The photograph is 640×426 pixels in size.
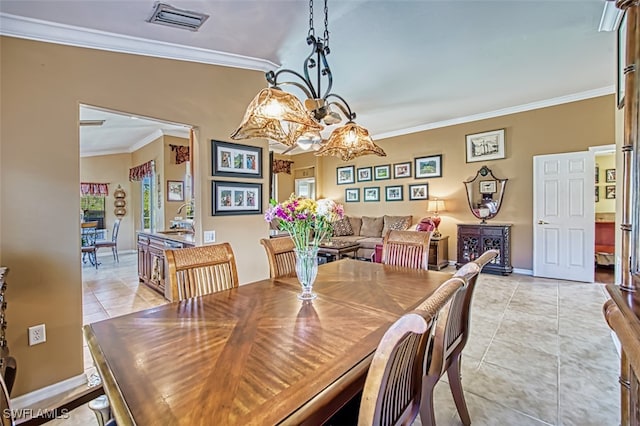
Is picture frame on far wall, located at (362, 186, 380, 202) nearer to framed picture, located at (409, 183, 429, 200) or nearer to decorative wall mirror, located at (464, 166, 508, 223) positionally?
framed picture, located at (409, 183, 429, 200)

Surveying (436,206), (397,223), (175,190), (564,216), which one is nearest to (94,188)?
(175,190)

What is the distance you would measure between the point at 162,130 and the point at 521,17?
624cm

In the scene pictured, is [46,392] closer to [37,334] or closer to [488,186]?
[37,334]

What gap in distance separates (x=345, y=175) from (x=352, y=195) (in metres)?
0.55

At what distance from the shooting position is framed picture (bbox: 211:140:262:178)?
306cm

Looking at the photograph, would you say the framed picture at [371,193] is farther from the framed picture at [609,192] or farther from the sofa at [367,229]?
the framed picture at [609,192]

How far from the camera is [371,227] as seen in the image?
264 inches

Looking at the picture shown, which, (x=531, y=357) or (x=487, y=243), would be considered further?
(x=487, y=243)

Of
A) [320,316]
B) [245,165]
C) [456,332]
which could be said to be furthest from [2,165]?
[456,332]

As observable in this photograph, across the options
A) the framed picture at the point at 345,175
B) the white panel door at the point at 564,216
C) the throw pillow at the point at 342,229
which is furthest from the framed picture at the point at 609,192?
the throw pillow at the point at 342,229

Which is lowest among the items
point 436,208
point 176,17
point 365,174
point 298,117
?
A: point 436,208

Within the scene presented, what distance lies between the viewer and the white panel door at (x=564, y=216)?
4562 mm

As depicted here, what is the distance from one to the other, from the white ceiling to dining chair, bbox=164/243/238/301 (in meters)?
1.72

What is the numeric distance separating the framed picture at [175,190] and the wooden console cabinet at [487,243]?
230 inches
